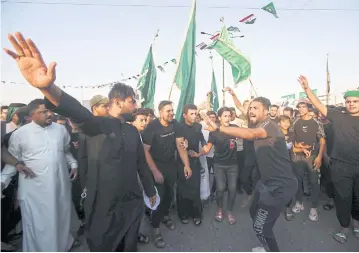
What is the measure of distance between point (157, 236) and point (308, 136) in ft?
9.93

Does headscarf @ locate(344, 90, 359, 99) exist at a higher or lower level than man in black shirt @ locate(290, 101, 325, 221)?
higher

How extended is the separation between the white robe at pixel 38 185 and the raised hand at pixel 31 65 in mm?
1510

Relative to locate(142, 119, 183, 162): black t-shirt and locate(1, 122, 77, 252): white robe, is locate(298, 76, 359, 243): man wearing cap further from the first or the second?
locate(1, 122, 77, 252): white robe

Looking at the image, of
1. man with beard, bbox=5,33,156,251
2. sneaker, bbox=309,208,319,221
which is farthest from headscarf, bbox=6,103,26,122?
sneaker, bbox=309,208,319,221

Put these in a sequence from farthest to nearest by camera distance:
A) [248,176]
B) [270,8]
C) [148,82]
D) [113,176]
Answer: [148,82]
[270,8]
[248,176]
[113,176]

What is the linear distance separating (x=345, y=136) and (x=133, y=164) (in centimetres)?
302

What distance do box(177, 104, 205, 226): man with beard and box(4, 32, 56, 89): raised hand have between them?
2623 millimetres

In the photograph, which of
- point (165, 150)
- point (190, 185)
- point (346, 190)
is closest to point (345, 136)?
point (346, 190)

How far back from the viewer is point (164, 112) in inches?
148

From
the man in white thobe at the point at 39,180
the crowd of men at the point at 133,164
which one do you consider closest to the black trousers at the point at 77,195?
the crowd of men at the point at 133,164

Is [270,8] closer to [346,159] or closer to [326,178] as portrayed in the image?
[326,178]

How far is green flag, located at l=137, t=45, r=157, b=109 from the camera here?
7824 millimetres

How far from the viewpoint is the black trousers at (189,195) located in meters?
4.07

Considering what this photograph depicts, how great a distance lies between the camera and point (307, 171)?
429 centimetres
